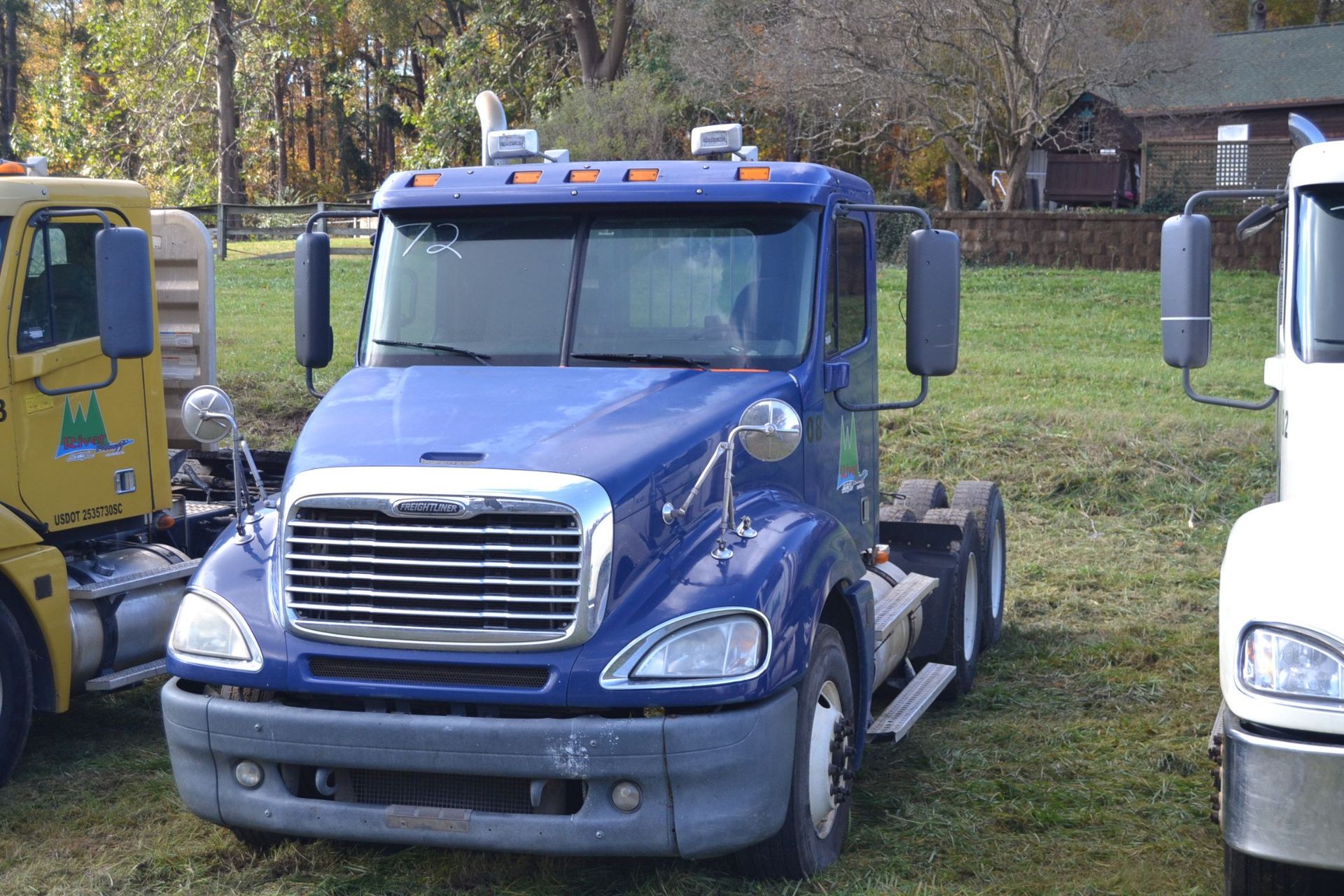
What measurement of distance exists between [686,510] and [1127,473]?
7942mm

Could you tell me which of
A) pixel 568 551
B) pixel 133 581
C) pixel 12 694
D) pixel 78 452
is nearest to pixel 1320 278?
pixel 568 551

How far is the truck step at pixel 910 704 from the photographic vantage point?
217 inches

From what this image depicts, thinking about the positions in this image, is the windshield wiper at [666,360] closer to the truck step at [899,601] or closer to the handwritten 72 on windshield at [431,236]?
the handwritten 72 on windshield at [431,236]

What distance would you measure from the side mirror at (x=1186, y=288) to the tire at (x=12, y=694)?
4688mm

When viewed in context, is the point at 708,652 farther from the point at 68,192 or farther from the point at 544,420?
the point at 68,192

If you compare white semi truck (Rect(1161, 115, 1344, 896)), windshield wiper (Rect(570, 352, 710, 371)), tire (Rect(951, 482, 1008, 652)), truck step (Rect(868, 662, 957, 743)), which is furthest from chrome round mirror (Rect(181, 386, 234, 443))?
tire (Rect(951, 482, 1008, 652))

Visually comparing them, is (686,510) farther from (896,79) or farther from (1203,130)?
(1203,130)

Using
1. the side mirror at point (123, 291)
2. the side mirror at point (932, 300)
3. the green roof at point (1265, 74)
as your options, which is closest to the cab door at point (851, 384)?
the side mirror at point (932, 300)

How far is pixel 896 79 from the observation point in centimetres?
2994

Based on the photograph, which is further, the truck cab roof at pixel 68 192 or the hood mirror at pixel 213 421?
the truck cab roof at pixel 68 192

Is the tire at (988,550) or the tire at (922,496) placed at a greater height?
the tire at (922,496)

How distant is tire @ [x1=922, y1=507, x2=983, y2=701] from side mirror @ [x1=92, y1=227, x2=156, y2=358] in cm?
397

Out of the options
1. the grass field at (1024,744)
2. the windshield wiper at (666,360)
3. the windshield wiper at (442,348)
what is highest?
the windshield wiper at (442,348)

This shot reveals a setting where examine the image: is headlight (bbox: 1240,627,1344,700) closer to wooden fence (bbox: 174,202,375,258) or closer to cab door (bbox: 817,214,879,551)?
cab door (bbox: 817,214,879,551)
